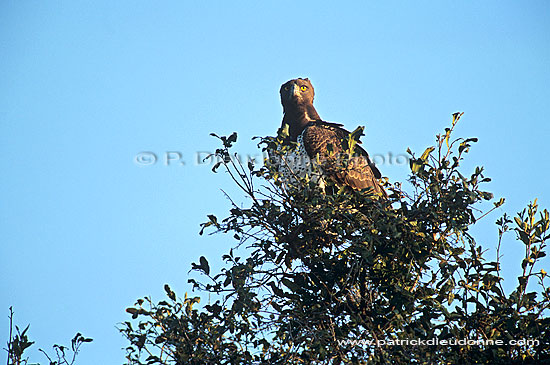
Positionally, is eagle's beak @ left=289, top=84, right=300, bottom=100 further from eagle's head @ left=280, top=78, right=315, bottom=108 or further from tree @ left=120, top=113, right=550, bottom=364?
tree @ left=120, top=113, right=550, bottom=364

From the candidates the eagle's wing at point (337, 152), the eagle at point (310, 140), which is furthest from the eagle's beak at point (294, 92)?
the eagle's wing at point (337, 152)

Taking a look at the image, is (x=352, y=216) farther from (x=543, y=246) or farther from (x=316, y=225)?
(x=543, y=246)

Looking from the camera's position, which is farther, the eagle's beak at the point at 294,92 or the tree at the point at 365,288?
the eagle's beak at the point at 294,92

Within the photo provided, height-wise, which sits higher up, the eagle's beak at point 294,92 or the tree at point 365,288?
the eagle's beak at point 294,92

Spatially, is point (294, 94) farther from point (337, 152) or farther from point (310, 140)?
point (337, 152)

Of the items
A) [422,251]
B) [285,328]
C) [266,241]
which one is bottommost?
[285,328]

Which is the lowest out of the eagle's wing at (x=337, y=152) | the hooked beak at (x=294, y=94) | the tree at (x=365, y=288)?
the tree at (x=365, y=288)

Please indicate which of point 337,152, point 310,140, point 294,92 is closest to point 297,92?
point 294,92

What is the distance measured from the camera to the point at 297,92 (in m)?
8.81

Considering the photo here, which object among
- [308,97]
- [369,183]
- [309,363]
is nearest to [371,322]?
[309,363]

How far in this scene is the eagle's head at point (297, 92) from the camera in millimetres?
8781

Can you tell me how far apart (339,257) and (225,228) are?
1128mm

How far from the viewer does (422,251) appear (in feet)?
16.5

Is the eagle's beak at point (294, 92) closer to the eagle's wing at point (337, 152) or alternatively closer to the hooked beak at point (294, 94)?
the hooked beak at point (294, 94)
